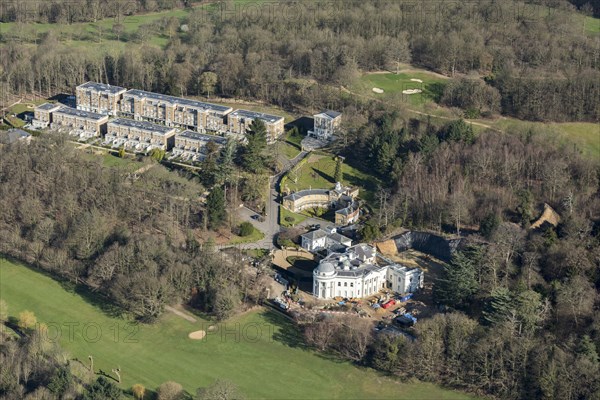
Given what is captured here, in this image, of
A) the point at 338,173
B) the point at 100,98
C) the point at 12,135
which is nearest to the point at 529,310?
the point at 338,173

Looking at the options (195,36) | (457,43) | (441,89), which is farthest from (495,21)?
(195,36)

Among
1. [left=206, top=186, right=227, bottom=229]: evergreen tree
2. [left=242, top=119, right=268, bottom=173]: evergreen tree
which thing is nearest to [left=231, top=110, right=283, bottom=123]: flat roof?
[left=242, top=119, right=268, bottom=173]: evergreen tree

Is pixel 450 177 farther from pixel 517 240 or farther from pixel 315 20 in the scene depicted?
pixel 315 20

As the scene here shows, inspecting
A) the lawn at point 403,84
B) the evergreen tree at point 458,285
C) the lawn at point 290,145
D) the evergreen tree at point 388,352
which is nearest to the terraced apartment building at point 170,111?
the lawn at point 290,145

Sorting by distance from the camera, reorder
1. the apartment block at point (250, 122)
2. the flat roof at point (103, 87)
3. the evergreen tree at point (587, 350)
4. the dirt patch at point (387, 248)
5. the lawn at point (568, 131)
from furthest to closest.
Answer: the flat roof at point (103, 87), the apartment block at point (250, 122), the lawn at point (568, 131), the dirt patch at point (387, 248), the evergreen tree at point (587, 350)

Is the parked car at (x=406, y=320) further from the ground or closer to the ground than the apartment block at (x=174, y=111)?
closer to the ground

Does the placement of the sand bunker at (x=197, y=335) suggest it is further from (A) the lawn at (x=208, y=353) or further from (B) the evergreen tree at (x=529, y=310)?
(B) the evergreen tree at (x=529, y=310)

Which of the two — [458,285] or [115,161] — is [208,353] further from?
[115,161]
